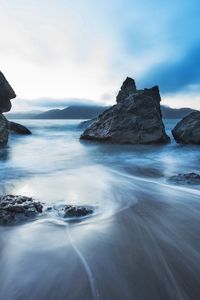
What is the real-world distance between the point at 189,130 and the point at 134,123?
158 inches

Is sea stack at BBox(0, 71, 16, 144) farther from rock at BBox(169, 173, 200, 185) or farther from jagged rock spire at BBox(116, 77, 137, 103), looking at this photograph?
rock at BBox(169, 173, 200, 185)

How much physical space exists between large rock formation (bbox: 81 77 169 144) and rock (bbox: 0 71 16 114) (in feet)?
21.5

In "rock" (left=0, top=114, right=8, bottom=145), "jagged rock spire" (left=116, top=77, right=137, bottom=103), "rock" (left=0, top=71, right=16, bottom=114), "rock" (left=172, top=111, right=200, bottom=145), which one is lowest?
"rock" (left=0, top=114, right=8, bottom=145)

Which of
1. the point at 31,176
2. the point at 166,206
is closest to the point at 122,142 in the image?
the point at 31,176

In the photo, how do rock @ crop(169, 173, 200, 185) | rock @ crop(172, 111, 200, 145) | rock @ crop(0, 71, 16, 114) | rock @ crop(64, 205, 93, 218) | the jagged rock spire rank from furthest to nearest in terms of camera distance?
the jagged rock spire → rock @ crop(0, 71, 16, 114) → rock @ crop(172, 111, 200, 145) → rock @ crop(169, 173, 200, 185) → rock @ crop(64, 205, 93, 218)

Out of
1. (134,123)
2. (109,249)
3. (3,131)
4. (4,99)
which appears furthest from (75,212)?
(4,99)

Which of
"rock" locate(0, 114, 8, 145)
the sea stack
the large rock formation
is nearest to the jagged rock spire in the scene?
the large rock formation

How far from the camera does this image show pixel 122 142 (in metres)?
19.7

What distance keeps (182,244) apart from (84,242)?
116 centimetres

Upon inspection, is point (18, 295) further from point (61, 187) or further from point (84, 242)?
point (61, 187)

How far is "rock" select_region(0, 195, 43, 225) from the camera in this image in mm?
4191

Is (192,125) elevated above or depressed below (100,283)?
above

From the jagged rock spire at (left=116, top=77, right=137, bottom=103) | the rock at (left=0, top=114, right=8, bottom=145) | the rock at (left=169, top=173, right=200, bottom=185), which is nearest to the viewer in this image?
the rock at (left=169, top=173, right=200, bottom=185)

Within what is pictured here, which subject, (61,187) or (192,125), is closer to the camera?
(61,187)
